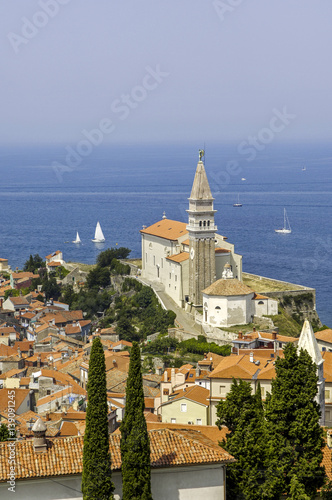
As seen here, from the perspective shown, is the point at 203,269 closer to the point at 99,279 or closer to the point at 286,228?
the point at 99,279

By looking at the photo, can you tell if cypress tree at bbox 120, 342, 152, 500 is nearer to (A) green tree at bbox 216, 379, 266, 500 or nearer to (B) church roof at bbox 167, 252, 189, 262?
(A) green tree at bbox 216, 379, 266, 500

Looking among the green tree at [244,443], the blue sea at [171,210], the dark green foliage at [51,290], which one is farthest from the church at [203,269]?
the green tree at [244,443]

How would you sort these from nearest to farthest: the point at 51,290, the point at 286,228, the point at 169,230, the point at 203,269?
1. the point at 203,269
2. the point at 169,230
3. the point at 51,290
4. the point at 286,228

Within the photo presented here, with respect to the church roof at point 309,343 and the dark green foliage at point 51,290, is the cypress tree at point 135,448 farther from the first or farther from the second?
the dark green foliage at point 51,290

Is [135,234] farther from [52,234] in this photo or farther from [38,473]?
[38,473]

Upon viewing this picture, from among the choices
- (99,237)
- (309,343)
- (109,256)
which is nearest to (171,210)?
(99,237)
